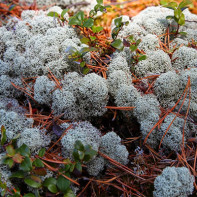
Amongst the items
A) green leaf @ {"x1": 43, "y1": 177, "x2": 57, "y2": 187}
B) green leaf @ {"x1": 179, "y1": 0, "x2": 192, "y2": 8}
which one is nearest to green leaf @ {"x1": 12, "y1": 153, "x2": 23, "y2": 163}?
green leaf @ {"x1": 43, "y1": 177, "x2": 57, "y2": 187}

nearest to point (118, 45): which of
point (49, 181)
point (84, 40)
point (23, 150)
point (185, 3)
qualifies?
point (84, 40)

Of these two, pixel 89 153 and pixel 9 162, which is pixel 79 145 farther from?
pixel 9 162

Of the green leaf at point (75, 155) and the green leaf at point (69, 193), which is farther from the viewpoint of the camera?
the green leaf at point (75, 155)

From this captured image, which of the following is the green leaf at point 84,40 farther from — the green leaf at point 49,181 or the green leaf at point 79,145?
the green leaf at point 49,181

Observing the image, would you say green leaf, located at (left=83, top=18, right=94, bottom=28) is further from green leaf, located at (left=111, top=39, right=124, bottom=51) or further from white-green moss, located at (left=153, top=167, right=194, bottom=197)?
white-green moss, located at (left=153, top=167, right=194, bottom=197)

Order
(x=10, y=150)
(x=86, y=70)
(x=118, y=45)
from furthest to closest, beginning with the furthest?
1. (x=118, y=45)
2. (x=86, y=70)
3. (x=10, y=150)

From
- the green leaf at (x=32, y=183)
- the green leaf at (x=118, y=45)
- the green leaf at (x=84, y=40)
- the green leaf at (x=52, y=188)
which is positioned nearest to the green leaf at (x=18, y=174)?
the green leaf at (x=32, y=183)

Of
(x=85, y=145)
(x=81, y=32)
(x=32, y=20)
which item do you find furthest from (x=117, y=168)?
(x=32, y=20)

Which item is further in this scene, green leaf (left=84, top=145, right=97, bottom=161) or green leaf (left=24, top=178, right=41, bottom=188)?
green leaf (left=84, top=145, right=97, bottom=161)

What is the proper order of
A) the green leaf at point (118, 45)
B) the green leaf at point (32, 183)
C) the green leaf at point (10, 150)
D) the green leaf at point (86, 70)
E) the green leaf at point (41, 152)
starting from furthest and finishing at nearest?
the green leaf at point (118, 45)
the green leaf at point (86, 70)
the green leaf at point (41, 152)
the green leaf at point (10, 150)
the green leaf at point (32, 183)
